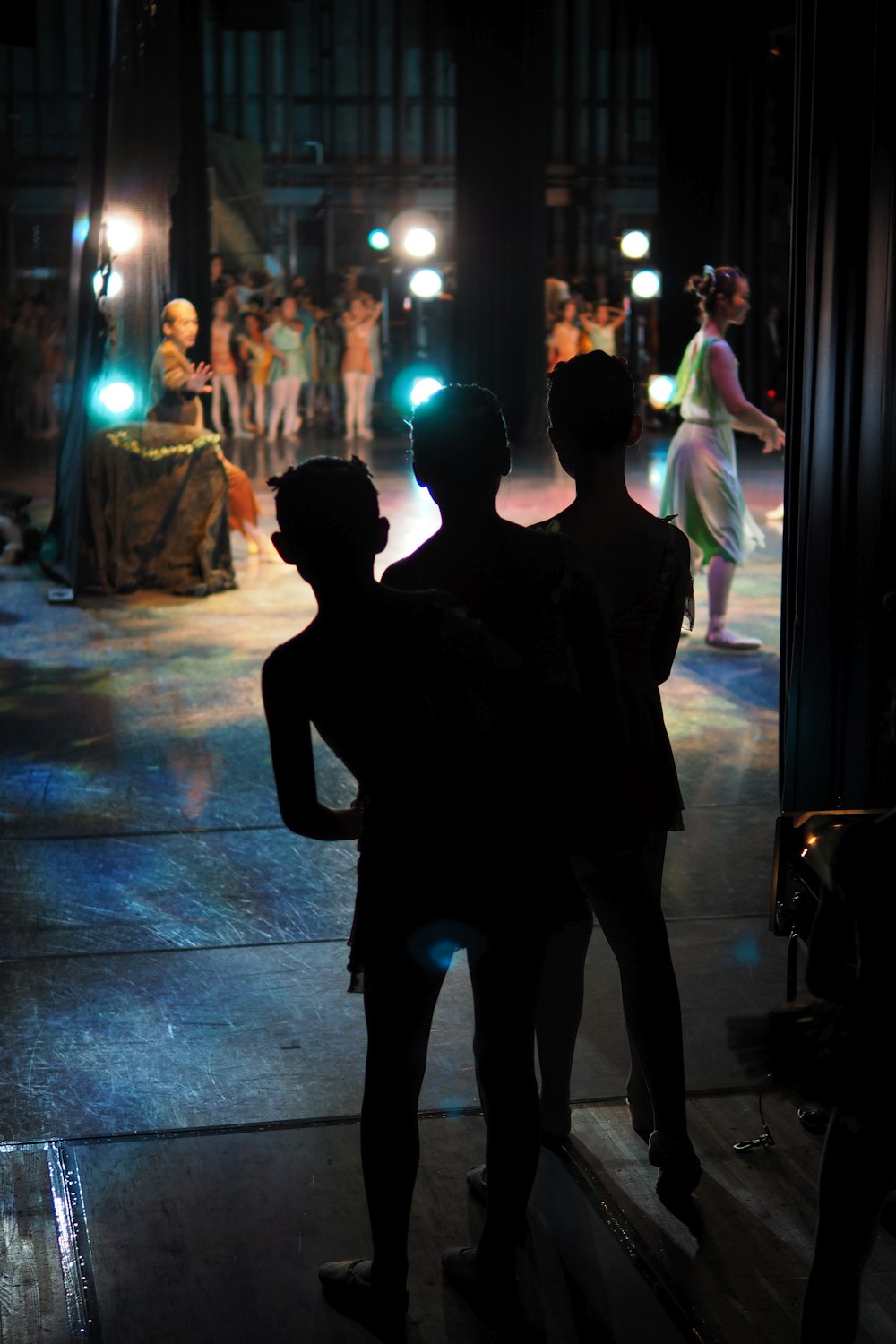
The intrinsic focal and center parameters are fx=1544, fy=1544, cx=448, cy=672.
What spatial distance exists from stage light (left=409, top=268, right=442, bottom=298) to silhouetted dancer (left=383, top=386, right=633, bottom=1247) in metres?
23.8

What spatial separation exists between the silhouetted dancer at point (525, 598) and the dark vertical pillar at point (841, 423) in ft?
4.67

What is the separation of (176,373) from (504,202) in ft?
37.0

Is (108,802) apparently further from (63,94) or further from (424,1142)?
(63,94)

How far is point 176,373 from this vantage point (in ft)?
32.8

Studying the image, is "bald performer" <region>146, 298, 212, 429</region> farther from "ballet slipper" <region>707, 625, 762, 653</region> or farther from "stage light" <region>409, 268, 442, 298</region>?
"stage light" <region>409, 268, 442, 298</region>

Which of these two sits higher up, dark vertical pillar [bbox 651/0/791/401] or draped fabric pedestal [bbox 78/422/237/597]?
dark vertical pillar [bbox 651/0/791/401]

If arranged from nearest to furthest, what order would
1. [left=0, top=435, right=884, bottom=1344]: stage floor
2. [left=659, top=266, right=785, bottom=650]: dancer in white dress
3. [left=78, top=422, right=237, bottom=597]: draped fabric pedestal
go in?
1. [left=0, top=435, right=884, bottom=1344]: stage floor
2. [left=659, top=266, right=785, bottom=650]: dancer in white dress
3. [left=78, top=422, right=237, bottom=597]: draped fabric pedestal

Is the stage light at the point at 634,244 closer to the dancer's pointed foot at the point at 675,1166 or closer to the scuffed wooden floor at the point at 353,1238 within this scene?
the scuffed wooden floor at the point at 353,1238

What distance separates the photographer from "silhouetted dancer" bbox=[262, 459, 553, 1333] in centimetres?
236

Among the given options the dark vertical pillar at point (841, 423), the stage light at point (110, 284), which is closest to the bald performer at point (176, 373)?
the stage light at point (110, 284)

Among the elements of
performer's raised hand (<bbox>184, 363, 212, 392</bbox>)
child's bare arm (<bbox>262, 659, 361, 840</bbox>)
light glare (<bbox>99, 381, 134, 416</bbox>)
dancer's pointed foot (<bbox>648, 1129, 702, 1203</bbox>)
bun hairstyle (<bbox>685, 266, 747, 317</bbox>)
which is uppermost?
bun hairstyle (<bbox>685, 266, 747, 317</bbox>)

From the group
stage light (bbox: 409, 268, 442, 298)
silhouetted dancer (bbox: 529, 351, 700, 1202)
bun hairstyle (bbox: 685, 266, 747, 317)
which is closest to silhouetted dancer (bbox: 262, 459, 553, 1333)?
silhouetted dancer (bbox: 529, 351, 700, 1202)

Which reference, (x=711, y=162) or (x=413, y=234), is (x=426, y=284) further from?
(x=711, y=162)

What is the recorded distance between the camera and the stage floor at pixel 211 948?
3146mm
